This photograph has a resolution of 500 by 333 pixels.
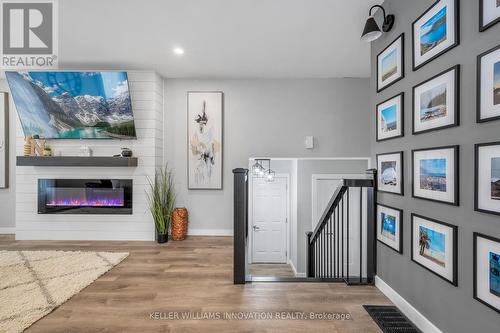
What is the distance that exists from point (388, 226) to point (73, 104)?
4.52m

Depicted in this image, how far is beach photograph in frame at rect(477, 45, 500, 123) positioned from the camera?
3.91 ft

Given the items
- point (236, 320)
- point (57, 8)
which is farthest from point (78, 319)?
point (57, 8)

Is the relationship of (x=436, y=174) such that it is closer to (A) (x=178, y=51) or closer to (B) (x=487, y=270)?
(B) (x=487, y=270)

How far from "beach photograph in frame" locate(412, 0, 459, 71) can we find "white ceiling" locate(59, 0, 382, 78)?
810mm

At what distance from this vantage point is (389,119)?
7.11 ft

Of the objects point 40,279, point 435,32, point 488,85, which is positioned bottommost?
point 40,279

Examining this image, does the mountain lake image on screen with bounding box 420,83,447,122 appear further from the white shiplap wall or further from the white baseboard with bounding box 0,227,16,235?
the white baseboard with bounding box 0,227,16,235

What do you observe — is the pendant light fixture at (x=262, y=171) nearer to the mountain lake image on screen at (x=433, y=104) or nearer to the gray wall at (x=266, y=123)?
the gray wall at (x=266, y=123)

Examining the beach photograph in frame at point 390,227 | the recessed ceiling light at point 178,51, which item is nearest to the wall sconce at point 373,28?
the beach photograph in frame at point 390,227

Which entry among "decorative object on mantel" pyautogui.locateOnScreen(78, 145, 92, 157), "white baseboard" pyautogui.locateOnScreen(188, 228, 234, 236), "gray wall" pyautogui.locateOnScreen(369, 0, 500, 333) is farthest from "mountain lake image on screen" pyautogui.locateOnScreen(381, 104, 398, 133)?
"decorative object on mantel" pyautogui.locateOnScreen(78, 145, 92, 157)

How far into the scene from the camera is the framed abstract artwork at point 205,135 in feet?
14.4

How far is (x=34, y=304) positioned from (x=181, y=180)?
8.38ft

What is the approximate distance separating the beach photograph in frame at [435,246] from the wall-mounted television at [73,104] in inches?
154

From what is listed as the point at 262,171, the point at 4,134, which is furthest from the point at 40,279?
the point at 262,171
